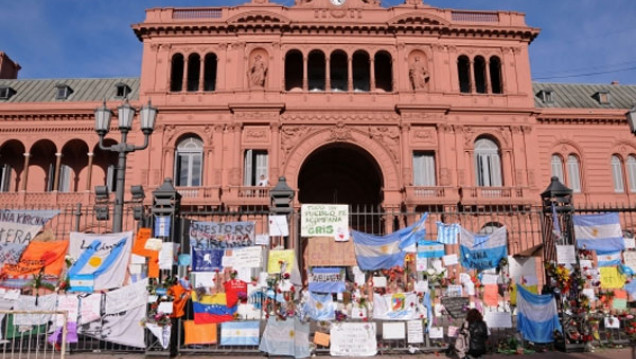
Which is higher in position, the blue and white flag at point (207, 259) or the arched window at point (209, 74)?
the arched window at point (209, 74)

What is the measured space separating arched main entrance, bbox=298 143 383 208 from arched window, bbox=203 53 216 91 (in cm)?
777

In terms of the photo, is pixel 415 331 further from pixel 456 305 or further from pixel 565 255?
pixel 565 255

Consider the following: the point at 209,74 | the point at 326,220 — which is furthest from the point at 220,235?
the point at 209,74

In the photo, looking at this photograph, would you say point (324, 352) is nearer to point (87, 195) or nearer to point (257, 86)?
point (257, 86)

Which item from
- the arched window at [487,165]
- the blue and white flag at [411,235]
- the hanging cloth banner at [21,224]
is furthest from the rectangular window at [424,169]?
the hanging cloth banner at [21,224]

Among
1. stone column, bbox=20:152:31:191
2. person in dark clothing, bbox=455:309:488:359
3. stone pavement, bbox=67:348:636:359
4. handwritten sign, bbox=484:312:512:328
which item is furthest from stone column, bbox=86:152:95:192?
person in dark clothing, bbox=455:309:488:359

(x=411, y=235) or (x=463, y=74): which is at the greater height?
(x=463, y=74)

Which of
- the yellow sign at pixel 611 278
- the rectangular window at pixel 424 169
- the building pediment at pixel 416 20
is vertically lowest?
the yellow sign at pixel 611 278

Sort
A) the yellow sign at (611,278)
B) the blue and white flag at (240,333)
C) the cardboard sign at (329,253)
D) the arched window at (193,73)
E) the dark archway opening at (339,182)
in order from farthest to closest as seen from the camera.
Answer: the dark archway opening at (339,182) < the arched window at (193,73) < the cardboard sign at (329,253) < the yellow sign at (611,278) < the blue and white flag at (240,333)

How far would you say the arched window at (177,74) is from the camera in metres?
29.3

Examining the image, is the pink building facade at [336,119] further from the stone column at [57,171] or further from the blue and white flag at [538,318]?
the blue and white flag at [538,318]

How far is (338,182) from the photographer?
1281 inches

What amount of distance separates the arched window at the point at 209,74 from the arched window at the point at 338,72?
7.30 m

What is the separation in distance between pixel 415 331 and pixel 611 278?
578 cm
